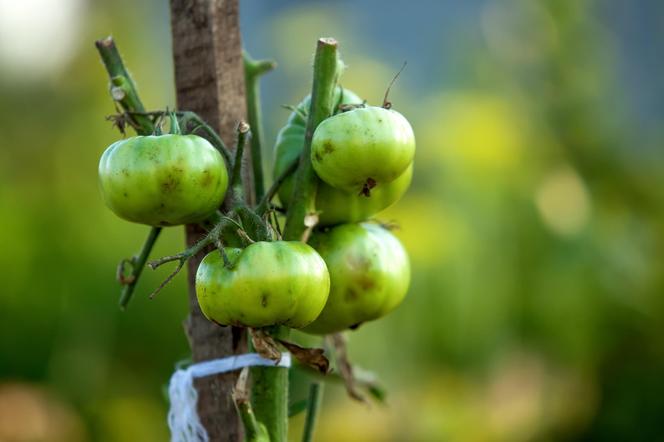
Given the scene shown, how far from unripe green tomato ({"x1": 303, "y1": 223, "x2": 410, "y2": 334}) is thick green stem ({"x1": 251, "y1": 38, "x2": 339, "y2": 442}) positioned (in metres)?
0.06

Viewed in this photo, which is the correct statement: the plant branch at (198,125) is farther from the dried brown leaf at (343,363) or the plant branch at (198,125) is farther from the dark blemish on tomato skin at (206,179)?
the dried brown leaf at (343,363)

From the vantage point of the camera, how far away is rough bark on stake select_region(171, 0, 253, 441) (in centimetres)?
120

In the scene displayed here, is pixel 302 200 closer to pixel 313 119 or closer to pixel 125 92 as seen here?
pixel 313 119

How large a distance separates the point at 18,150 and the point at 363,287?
3.19 meters

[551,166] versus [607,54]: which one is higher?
[607,54]

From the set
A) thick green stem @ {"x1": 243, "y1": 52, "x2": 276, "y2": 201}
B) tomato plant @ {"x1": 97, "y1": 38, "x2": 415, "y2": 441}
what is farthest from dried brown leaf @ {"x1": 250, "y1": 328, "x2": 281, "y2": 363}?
thick green stem @ {"x1": 243, "y1": 52, "x2": 276, "y2": 201}

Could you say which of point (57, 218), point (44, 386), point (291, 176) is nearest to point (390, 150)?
point (291, 176)

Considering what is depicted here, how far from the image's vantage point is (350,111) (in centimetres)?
102

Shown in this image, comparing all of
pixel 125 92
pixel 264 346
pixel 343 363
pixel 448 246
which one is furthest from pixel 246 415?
pixel 448 246

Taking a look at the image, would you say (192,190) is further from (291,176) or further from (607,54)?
(607,54)

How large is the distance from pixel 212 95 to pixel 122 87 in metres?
0.14

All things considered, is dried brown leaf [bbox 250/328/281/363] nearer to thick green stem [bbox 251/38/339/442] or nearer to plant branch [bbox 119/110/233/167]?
thick green stem [bbox 251/38/339/442]

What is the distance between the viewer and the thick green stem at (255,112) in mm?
1227

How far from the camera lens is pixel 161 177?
97cm
